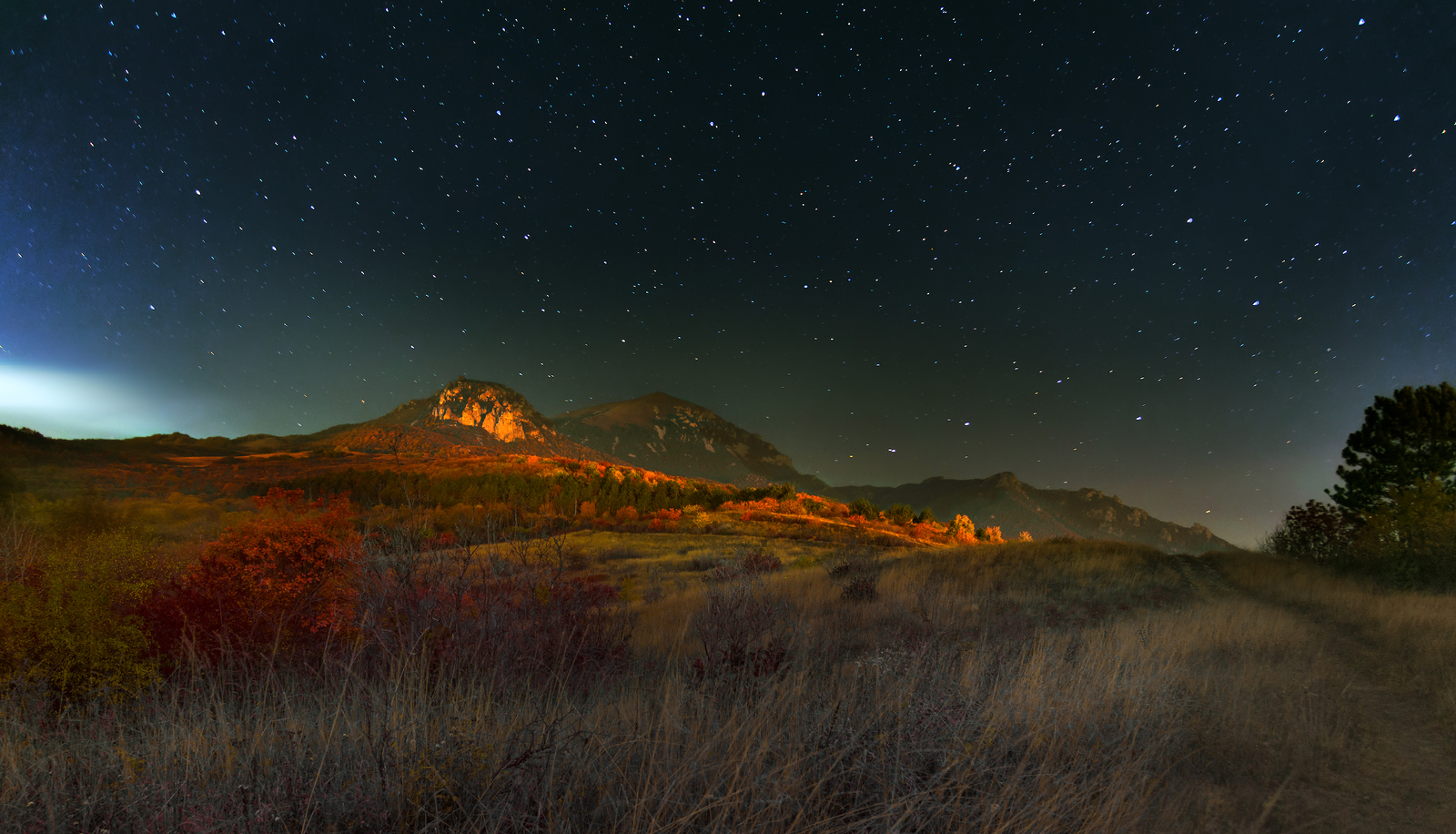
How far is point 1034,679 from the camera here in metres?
5.05

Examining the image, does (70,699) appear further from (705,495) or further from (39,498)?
(705,495)

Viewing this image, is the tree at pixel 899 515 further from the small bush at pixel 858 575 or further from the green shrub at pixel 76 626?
the green shrub at pixel 76 626

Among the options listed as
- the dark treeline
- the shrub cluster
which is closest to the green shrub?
the shrub cluster

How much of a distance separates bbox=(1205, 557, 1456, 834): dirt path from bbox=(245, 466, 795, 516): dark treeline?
4792 cm

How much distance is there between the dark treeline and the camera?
46.0 m

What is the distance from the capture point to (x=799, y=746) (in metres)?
3.23

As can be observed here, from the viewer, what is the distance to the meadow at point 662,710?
271 centimetres

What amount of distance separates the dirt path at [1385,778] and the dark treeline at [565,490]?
157 feet

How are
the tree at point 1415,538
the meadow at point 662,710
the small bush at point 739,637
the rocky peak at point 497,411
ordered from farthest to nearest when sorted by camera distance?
the rocky peak at point 497,411 → the tree at point 1415,538 → the small bush at point 739,637 → the meadow at point 662,710

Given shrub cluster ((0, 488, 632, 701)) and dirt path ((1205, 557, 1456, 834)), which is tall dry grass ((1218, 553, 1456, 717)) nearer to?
dirt path ((1205, 557, 1456, 834))

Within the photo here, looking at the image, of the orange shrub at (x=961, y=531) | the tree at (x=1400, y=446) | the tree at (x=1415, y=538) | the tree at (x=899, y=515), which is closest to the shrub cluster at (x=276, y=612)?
the tree at (x=1415, y=538)

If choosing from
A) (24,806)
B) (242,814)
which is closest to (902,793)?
(242,814)

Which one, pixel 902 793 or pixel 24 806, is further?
pixel 902 793

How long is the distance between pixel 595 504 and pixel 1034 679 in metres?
76.2
